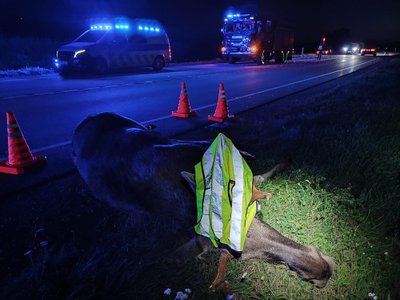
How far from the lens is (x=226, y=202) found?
7.02 ft

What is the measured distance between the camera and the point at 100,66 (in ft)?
50.2

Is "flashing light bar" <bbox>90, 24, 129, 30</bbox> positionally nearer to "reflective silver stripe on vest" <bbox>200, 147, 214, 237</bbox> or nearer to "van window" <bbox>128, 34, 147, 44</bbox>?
"van window" <bbox>128, 34, 147, 44</bbox>

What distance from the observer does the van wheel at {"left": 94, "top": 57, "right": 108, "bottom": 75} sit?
595 inches

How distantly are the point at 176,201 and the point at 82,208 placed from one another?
42.0 inches

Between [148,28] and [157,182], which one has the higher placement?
[148,28]

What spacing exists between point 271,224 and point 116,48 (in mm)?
14683

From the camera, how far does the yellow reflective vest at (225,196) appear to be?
214 centimetres

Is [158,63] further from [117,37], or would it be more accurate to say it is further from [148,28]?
[117,37]

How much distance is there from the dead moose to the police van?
472 inches

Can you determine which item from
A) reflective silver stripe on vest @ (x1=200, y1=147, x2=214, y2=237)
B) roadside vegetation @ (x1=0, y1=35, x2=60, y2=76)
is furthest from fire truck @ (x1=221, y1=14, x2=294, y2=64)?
reflective silver stripe on vest @ (x1=200, y1=147, x2=214, y2=237)

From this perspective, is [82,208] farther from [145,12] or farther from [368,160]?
[145,12]

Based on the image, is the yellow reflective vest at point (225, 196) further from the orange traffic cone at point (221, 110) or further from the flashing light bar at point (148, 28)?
the flashing light bar at point (148, 28)

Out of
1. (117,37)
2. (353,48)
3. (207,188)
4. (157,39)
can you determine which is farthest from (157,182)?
(353,48)

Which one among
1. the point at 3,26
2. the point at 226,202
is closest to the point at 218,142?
the point at 226,202
